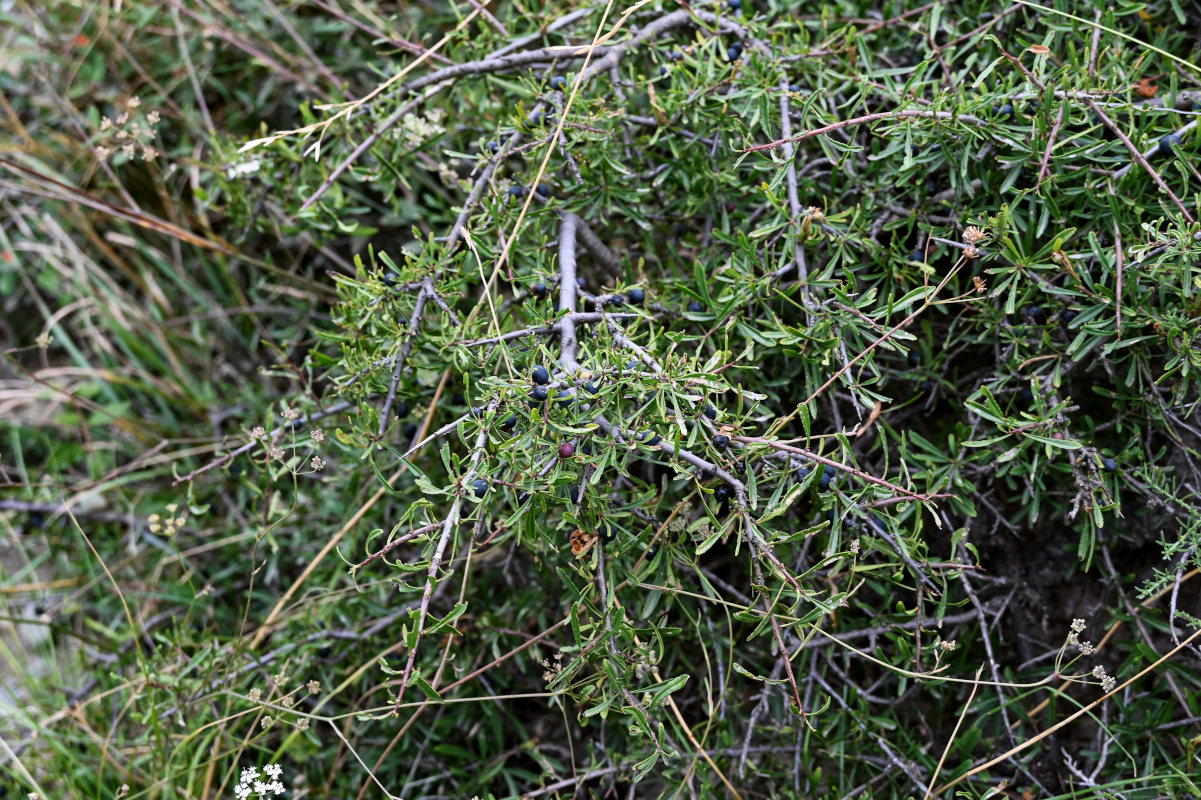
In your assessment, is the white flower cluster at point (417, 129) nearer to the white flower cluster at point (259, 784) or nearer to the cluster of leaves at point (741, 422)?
the cluster of leaves at point (741, 422)

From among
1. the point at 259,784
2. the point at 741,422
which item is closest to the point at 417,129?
the point at 741,422

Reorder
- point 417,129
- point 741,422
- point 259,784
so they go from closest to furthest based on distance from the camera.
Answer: point 741,422, point 259,784, point 417,129

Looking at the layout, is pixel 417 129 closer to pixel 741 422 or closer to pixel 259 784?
pixel 741 422

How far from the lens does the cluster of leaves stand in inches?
64.2

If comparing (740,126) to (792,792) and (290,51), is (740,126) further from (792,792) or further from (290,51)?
(290,51)

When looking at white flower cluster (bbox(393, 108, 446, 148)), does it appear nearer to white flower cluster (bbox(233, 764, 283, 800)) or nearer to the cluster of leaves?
the cluster of leaves

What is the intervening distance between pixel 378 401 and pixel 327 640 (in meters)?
0.66

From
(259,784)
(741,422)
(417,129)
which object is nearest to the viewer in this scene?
(741,422)

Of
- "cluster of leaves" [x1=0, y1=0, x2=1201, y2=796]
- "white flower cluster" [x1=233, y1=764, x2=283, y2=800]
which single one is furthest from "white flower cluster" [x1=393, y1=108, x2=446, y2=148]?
"white flower cluster" [x1=233, y1=764, x2=283, y2=800]

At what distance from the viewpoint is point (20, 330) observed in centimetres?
332

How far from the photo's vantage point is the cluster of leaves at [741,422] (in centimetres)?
163

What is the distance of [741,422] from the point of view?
1617mm

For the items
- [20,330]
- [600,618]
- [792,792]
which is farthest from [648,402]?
[20,330]

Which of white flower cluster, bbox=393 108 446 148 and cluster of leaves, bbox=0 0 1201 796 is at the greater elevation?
white flower cluster, bbox=393 108 446 148
